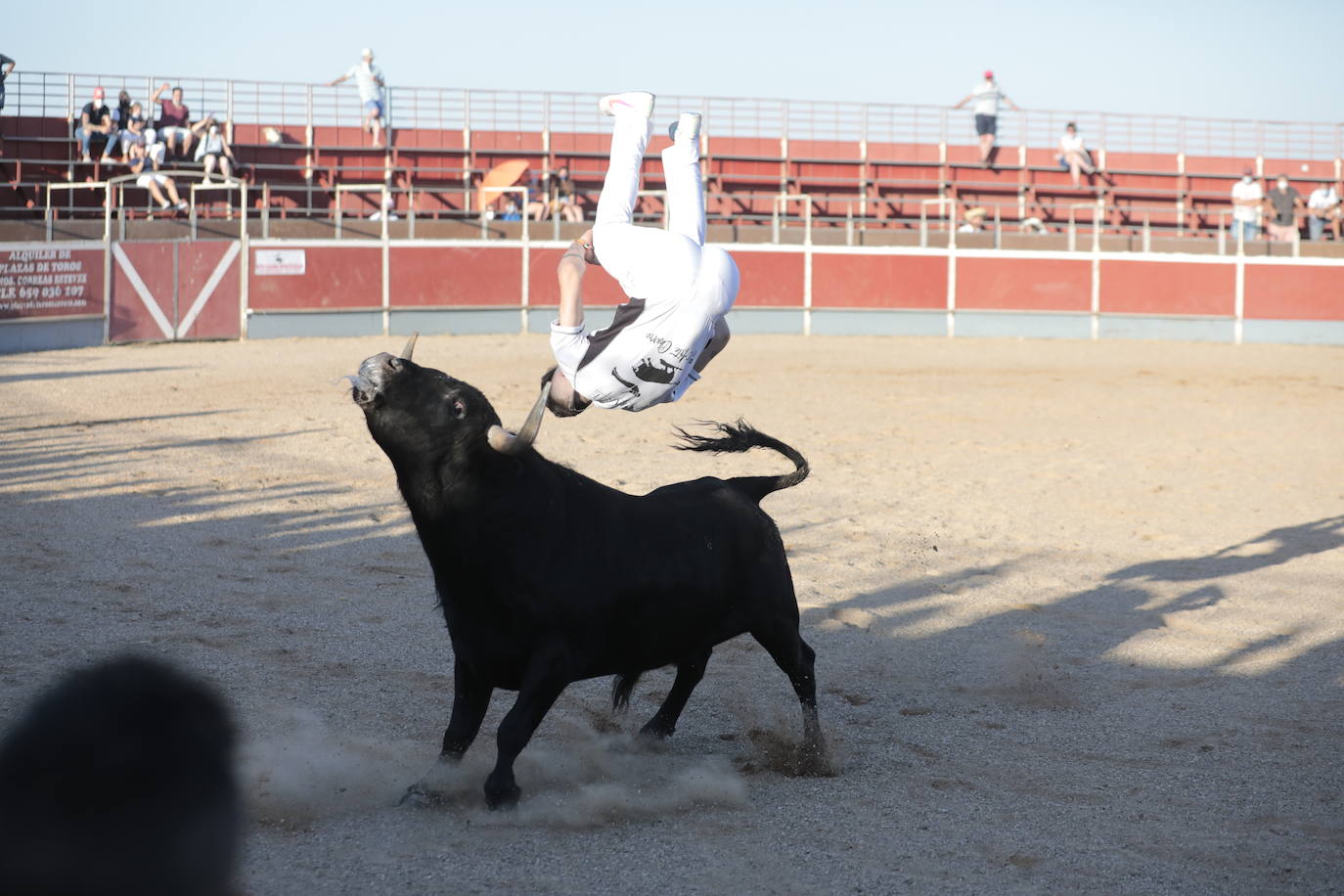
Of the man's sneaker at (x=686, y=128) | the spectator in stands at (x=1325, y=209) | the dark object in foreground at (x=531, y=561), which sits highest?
the spectator in stands at (x=1325, y=209)

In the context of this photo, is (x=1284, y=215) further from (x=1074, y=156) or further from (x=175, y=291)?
(x=175, y=291)

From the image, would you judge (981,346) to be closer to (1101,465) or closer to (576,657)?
(1101,465)

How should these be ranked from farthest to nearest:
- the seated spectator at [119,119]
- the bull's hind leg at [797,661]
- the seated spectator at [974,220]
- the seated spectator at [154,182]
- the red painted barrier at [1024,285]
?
the seated spectator at [974,220] < the red painted barrier at [1024,285] < the seated spectator at [119,119] < the seated spectator at [154,182] < the bull's hind leg at [797,661]

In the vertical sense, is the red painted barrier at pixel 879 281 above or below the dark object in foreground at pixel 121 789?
above

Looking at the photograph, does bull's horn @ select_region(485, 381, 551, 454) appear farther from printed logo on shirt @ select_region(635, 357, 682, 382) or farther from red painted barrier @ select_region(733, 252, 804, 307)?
red painted barrier @ select_region(733, 252, 804, 307)

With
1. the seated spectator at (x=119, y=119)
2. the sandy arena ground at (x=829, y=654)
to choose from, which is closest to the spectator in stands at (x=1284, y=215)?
the sandy arena ground at (x=829, y=654)

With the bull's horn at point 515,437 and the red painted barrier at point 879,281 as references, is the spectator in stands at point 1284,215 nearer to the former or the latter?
the red painted barrier at point 879,281

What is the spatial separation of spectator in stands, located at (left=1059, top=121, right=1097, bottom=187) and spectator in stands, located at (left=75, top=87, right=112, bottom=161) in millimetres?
16558

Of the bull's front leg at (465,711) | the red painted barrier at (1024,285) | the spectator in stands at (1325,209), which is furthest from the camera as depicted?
the spectator in stands at (1325,209)

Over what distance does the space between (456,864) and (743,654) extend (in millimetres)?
2450

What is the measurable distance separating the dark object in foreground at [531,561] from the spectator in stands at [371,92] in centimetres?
1992

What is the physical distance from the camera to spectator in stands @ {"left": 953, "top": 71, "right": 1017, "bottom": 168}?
2658cm

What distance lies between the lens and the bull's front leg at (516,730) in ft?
12.6

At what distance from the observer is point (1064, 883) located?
3.49m
